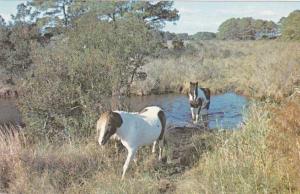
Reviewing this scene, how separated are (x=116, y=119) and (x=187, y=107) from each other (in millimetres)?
11907

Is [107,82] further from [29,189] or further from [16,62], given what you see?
[16,62]

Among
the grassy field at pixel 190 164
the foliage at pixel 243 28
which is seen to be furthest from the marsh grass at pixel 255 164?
the foliage at pixel 243 28

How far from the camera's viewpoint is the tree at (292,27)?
33.2 m

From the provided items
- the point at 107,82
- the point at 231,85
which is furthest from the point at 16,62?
the point at 107,82

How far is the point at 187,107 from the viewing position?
66.9 feet

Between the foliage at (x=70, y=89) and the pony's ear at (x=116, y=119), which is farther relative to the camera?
the foliage at (x=70, y=89)

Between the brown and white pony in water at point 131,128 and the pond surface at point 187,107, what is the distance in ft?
16.3

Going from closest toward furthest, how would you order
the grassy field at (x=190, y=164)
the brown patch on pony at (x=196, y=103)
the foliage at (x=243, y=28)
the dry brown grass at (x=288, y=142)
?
1. the dry brown grass at (x=288, y=142)
2. the grassy field at (x=190, y=164)
3. the brown patch on pony at (x=196, y=103)
4. the foliage at (x=243, y=28)

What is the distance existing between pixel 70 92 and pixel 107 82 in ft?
3.33

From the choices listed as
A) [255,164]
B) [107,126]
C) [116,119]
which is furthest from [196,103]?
[255,164]

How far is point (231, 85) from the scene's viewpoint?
27.4 metres

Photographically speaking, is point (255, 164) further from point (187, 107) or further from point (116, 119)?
point (187, 107)

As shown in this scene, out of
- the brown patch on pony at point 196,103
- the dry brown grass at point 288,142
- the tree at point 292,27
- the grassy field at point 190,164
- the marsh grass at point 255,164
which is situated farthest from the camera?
the tree at point 292,27

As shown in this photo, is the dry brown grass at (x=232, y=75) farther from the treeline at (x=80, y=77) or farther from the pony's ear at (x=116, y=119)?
the pony's ear at (x=116, y=119)
